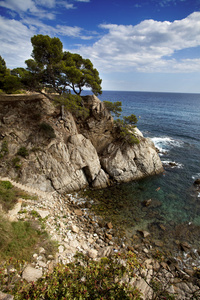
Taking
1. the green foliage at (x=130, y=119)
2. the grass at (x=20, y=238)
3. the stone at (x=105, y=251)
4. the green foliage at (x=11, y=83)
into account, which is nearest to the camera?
the grass at (x=20, y=238)

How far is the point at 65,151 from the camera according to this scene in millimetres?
22156

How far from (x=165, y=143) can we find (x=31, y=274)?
42726 mm

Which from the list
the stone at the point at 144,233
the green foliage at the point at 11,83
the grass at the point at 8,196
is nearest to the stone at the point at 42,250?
the grass at the point at 8,196

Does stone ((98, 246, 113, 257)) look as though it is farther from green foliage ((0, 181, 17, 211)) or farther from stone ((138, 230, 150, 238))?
green foliage ((0, 181, 17, 211))

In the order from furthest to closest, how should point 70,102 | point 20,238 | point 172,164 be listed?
point 172,164
point 70,102
point 20,238

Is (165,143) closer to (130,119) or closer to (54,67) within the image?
(130,119)

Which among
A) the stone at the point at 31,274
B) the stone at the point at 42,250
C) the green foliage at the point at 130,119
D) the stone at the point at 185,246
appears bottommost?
the stone at the point at 185,246

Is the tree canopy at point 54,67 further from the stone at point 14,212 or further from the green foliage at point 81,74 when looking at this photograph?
the stone at point 14,212

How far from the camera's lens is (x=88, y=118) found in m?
27.2

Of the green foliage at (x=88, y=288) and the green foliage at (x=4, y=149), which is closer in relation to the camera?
the green foliage at (x=88, y=288)

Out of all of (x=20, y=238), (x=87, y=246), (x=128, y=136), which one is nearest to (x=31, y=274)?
(x=20, y=238)

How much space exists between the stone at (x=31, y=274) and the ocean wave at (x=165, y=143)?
35.1m

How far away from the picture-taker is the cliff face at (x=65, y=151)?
1980cm

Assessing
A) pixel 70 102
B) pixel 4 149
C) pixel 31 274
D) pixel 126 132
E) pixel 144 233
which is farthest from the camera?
pixel 126 132
